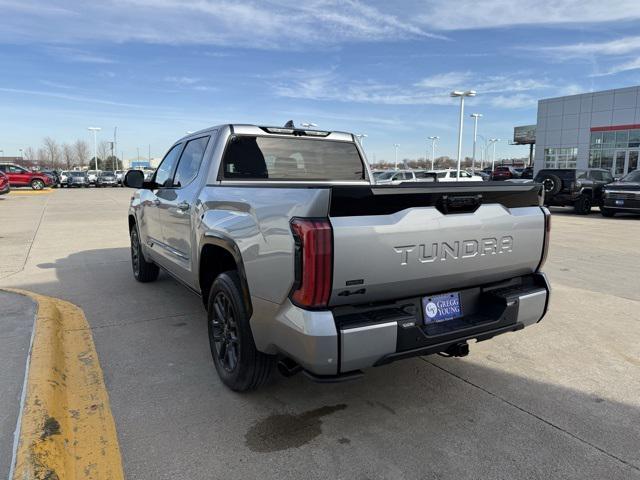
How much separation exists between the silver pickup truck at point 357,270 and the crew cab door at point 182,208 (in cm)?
14

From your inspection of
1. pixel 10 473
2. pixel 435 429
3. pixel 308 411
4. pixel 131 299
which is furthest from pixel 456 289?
pixel 131 299

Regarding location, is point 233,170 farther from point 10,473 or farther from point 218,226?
point 10,473

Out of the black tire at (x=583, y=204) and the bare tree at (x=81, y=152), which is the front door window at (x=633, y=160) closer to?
the black tire at (x=583, y=204)

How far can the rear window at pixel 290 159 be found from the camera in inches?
168

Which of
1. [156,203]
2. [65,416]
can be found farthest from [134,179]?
[65,416]

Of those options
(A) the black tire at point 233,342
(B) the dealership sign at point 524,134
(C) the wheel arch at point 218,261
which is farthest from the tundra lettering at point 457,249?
(B) the dealership sign at point 524,134

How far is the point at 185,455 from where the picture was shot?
2.71 m

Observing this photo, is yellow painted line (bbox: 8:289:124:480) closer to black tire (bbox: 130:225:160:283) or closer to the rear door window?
the rear door window

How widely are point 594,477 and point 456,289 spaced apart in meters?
1.21

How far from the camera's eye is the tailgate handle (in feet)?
9.32

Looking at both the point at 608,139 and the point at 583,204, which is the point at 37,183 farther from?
the point at 608,139

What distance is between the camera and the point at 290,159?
182 inches

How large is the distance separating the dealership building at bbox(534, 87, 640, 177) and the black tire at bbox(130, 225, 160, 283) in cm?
3527

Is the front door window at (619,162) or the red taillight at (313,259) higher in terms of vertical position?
the front door window at (619,162)
